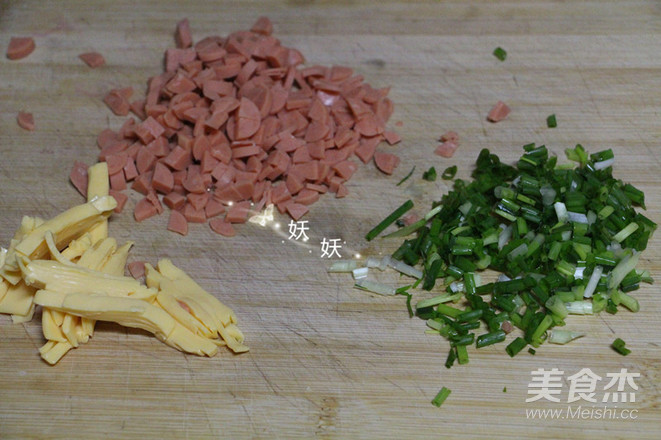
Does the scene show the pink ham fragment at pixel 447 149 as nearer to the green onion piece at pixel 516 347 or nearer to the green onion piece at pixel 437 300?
the green onion piece at pixel 437 300

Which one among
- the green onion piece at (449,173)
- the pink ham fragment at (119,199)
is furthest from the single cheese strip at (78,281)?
the green onion piece at (449,173)

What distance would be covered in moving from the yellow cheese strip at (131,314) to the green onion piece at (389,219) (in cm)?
69

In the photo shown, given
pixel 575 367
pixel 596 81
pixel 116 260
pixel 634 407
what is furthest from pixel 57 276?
pixel 596 81

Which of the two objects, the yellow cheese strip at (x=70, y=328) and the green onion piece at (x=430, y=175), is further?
the green onion piece at (x=430, y=175)

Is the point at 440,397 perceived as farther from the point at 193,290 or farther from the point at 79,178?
the point at 79,178

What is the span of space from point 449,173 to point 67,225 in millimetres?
1376

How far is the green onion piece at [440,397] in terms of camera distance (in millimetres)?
2437

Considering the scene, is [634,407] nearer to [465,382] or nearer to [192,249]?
[465,382]

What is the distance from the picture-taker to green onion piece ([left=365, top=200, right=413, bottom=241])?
9.39 feet

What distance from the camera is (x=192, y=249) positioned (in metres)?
2.86

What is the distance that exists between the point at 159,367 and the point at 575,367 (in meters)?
1.30

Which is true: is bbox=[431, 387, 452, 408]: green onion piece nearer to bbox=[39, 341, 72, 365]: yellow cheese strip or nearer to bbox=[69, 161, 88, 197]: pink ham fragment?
bbox=[39, 341, 72, 365]: yellow cheese strip
